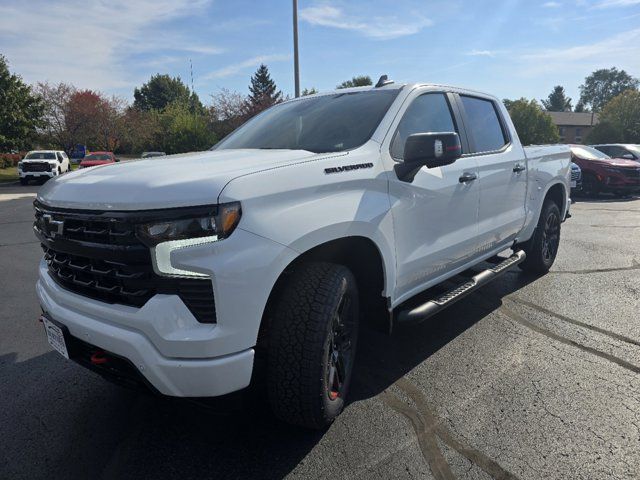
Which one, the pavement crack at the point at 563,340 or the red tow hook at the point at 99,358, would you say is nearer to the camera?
the red tow hook at the point at 99,358

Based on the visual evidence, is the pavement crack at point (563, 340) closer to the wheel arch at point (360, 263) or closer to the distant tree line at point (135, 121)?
the wheel arch at point (360, 263)

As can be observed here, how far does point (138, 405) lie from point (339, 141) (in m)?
2.02

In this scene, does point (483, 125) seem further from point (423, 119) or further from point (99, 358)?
point (99, 358)

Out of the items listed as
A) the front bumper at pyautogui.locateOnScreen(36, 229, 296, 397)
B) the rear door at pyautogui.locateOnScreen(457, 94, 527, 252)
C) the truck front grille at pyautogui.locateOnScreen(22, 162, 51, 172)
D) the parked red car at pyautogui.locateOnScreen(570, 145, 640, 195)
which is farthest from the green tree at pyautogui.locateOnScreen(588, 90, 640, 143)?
the front bumper at pyautogui.locateOnScreen(36, 229, 296, 397)

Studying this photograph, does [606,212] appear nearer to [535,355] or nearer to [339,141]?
[535,355]

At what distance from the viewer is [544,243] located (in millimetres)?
5355

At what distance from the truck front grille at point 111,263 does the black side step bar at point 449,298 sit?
1423 mm

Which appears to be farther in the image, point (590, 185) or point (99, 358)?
point (590, 185)

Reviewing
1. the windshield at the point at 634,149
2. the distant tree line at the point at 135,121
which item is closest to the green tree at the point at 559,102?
the distant tree line at the point at 135,121

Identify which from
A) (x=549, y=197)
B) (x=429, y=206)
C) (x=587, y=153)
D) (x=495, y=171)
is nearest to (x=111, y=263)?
(x=429, y=206)

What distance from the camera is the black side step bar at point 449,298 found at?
299 centimetres

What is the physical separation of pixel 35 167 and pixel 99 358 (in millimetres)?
24968

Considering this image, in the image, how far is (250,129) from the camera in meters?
3.85

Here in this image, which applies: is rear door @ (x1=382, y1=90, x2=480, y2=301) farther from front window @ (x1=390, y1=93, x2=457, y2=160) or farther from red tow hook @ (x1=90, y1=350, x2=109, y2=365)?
red tow hook @ (x1=90, y1=350, x2=109, y2=365)
